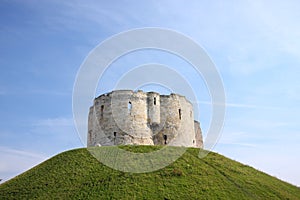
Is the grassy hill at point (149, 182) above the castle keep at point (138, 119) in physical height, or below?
below

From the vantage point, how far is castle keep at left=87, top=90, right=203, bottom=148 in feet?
130

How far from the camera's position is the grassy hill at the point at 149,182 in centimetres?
2517

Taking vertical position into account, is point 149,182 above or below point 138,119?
below

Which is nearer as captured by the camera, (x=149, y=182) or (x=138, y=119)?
(x=149, y=182)

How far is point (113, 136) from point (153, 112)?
5.58 m

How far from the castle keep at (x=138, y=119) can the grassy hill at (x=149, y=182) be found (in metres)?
6.98

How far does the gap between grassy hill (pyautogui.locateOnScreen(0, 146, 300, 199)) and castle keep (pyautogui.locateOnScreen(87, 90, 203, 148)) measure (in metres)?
6.98

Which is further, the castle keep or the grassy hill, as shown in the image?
the castle keep

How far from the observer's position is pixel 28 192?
26859 millimetres

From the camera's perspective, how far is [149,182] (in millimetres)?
26469

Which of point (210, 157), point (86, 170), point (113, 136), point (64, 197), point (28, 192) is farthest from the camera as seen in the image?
point (113, 136)

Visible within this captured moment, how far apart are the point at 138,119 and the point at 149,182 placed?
14.4 m

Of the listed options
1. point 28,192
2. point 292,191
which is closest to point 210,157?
point 292,191

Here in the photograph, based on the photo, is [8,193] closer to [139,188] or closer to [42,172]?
[42,172]
